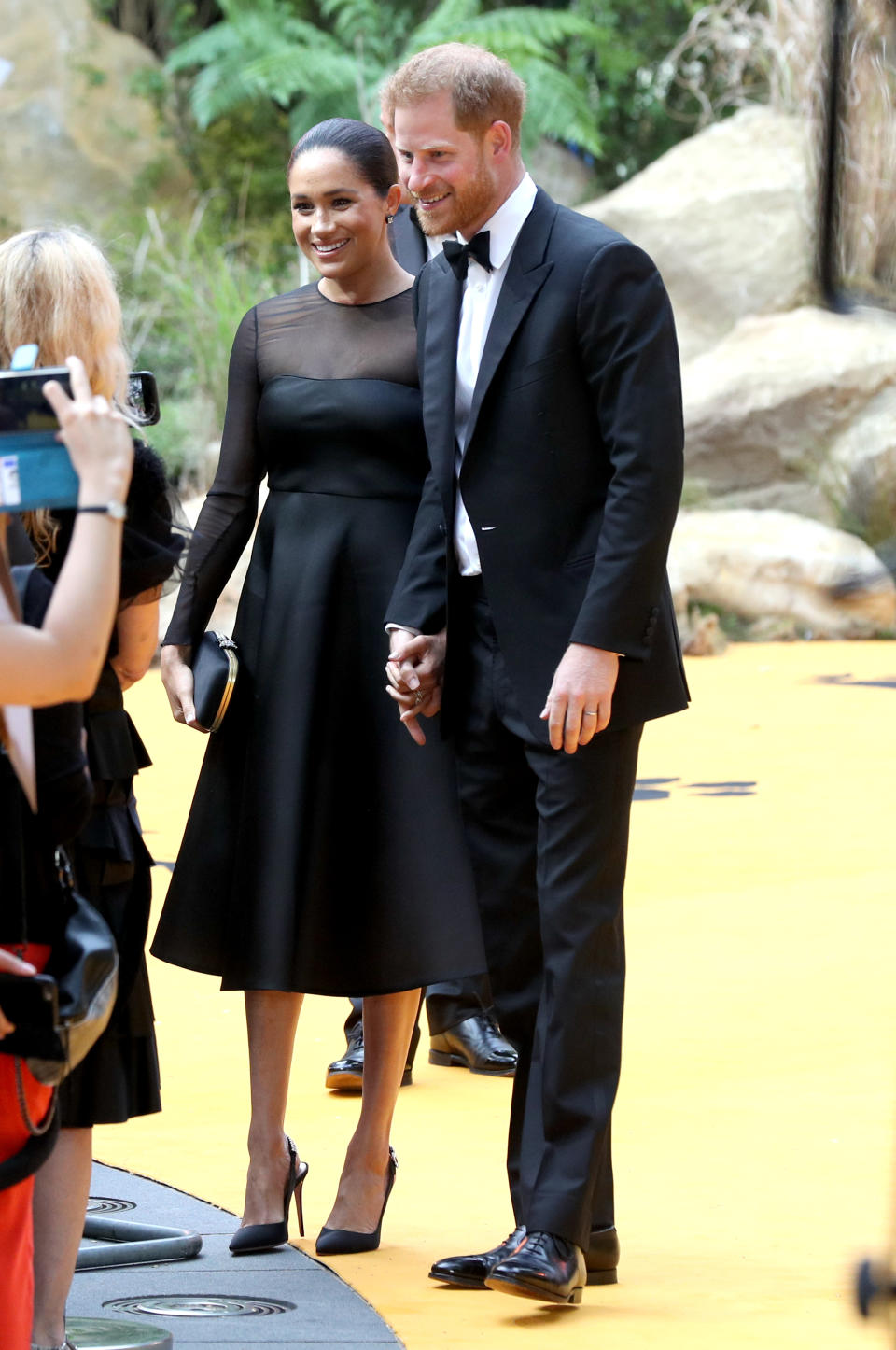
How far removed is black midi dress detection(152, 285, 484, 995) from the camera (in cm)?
321

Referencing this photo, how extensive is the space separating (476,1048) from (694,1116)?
0.69 m

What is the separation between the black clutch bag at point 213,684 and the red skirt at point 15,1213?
117cm

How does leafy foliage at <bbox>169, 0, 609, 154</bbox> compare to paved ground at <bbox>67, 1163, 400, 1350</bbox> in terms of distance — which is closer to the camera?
paved ground at <bbox>67, 1163, 400, 1350</bbox>

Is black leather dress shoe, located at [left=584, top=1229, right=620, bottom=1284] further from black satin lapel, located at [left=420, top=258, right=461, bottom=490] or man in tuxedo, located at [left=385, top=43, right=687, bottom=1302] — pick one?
black satin lapel, located at [left=420, top=258, right=461, bottom=490]

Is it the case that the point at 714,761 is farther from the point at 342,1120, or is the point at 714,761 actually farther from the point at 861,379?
the point at 861,379

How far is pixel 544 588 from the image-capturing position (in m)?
2.96

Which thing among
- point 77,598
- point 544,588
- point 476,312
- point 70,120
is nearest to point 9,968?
point 77,598

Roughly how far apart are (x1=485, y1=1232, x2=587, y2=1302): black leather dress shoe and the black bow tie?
1.49 m

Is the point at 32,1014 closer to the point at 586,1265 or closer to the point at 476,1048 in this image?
the point at 586,1265

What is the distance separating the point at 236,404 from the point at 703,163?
16.8 m

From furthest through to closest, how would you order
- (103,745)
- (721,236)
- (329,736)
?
(721,236), (329,736), (103,745)

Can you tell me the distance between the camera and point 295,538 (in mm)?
3309

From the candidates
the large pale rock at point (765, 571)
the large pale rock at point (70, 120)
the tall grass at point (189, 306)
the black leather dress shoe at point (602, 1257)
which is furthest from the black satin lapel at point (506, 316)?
the large pale rock at point (70, 120)

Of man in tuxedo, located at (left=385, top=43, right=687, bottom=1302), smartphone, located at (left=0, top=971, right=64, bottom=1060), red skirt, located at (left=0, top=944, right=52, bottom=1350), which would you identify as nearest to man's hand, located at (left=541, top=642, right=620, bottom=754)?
man in tuxedo, located at (left=385, top=43, right=687, bottom=1302)
